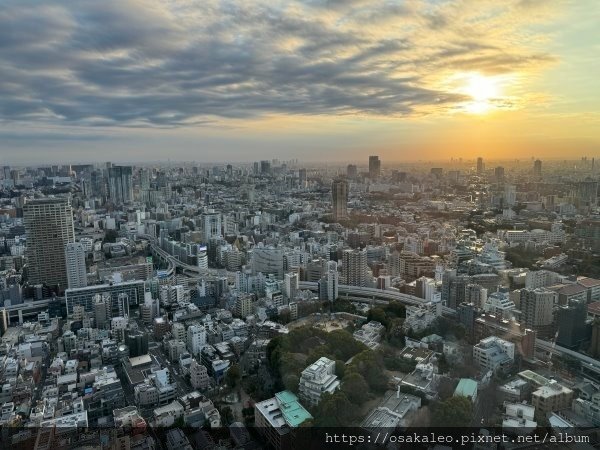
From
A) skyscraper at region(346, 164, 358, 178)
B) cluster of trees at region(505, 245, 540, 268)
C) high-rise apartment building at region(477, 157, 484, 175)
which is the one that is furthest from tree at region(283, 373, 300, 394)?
skyscraper at region(346, 164, 358, 178)

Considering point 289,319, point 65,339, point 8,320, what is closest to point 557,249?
point 289,319

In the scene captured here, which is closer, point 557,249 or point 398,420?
point 398,420

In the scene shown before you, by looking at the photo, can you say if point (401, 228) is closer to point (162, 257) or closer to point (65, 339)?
point (162, 257)

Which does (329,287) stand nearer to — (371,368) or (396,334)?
(396,334)

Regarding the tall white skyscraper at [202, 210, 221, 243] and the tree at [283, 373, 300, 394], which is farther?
the tall white skyscraper at [202, 210, 221, 243]

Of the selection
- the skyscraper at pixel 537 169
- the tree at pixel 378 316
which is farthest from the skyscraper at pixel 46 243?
the skyscraper at pixel 537 169

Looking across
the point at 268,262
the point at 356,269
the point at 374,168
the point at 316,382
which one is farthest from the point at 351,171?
the point at 316,382

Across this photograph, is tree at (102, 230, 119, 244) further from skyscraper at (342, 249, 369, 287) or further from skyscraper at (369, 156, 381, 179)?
skyscraper at (369, 156, 381, 179)
